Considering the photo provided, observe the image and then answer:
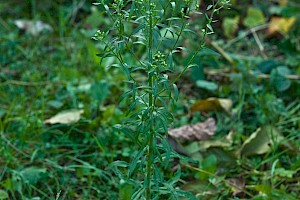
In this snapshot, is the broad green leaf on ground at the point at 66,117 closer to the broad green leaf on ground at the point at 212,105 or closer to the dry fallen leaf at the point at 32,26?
the broad green leaf on ground at the point at 212,105

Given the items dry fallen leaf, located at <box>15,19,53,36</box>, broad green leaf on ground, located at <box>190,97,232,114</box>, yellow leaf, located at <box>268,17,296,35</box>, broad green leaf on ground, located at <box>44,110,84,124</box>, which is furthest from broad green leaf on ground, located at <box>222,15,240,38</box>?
broad green leaf on ground, located at <box>44,110,84,124</box>

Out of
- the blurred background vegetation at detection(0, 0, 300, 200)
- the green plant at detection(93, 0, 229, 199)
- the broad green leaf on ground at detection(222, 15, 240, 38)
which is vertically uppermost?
the green plant at detection(93, 0, 229, 199)

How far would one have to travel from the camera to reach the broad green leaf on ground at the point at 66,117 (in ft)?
6.75

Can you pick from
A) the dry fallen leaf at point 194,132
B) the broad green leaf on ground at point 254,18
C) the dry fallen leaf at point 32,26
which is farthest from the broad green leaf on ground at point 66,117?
the broad green leaf on ground at point 254,18

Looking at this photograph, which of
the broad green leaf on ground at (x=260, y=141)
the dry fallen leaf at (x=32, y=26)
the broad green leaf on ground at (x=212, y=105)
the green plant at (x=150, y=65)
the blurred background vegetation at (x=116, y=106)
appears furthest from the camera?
the dry fallen leaf at (x=32, y=26)

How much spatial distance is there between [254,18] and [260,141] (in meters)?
1.00

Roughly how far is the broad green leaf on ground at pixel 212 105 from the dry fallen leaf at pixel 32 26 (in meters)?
0.92

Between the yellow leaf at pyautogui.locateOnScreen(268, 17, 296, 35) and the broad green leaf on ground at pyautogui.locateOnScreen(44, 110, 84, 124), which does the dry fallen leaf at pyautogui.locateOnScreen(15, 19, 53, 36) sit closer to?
the broad green leaf on ground at pyautogui.locateOnScreen(44, 110, 84, 124)

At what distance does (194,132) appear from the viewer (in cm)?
206

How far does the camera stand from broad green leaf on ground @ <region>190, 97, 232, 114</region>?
7.16 ft

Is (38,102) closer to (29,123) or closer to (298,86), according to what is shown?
(29,123)

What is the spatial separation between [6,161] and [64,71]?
60cm

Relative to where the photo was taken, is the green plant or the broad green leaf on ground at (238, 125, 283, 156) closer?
the green plant

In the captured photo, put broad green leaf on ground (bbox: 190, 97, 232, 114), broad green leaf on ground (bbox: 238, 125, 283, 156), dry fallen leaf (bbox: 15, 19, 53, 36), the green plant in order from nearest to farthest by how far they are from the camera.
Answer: the green plant, broad green leaf on ground (bbox: 238, 125, 283, 156), broad green leaf on ground (bbox: 190, 97, 232, 114), dry fallen leaf (bbox: 15, 19, 53, 36)
